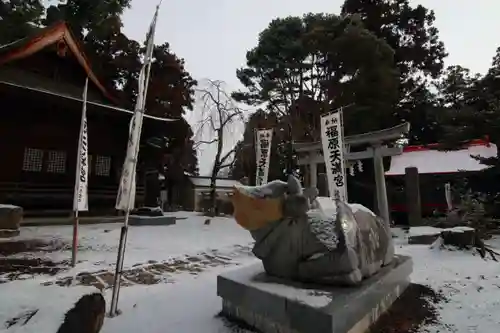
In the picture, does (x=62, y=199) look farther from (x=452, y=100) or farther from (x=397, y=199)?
(x=452, y=100)

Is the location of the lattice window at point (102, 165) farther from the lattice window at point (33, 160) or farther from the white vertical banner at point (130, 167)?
the white vertical banner at point (130, 167)

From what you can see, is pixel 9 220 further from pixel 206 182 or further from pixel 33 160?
pixel 206 182

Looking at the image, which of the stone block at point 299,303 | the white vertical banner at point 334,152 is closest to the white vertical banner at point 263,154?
the white vertical banner at point 334,152

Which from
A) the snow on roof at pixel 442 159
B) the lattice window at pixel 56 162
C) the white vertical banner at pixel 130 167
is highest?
the snow on roof at pixel 442 159

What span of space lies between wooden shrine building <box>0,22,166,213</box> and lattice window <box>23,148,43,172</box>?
0.03 metres

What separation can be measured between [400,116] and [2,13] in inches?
872

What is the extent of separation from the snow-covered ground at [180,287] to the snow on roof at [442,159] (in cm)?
1058

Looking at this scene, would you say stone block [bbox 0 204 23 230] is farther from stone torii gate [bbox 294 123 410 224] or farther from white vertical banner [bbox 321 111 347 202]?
stone torii gate [bbox 294 123 410 224]

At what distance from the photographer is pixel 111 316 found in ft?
11.3

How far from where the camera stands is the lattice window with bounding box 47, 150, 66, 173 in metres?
12.2

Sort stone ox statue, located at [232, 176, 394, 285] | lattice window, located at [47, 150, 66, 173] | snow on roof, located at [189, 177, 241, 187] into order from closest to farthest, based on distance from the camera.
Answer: stone ox statue, located at [232, 176, 394, 285] < lattice window, located at [47, 150, 66, 173] < snow on roof, located at [189, 177, 241, 187]

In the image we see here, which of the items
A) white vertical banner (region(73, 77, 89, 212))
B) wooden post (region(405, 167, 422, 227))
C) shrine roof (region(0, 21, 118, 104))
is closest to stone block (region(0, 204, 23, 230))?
white vertical banner (region(73, 77, 89, 212))

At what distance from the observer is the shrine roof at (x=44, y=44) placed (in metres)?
11.3

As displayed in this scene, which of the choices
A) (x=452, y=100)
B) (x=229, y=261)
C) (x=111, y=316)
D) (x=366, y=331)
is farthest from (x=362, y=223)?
(x=452, y=100)
